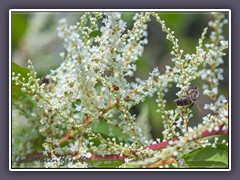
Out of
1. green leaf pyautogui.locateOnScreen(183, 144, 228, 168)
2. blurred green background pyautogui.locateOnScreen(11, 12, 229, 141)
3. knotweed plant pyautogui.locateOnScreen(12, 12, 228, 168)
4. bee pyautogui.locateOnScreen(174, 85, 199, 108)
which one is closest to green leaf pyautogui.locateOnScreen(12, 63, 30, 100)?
knotweed plant pyautogui.locateOnScreen(12, 12, 228, 168)

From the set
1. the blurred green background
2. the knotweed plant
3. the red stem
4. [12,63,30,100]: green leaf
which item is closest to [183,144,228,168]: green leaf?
the knotweed plant

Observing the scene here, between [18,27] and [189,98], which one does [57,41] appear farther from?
[189,98]

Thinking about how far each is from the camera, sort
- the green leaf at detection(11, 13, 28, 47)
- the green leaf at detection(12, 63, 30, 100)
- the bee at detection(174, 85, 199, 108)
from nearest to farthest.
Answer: the bee at detection(174, 85, 199, 108) → the green leaf at detection(12, 63, 30, 100) → the green leaf at detection(11, 13, 28, 47)

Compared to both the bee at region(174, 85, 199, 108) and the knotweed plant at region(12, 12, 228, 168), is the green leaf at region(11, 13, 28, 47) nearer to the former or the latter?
the knotweed plant at region(12, 12, 228, 168)

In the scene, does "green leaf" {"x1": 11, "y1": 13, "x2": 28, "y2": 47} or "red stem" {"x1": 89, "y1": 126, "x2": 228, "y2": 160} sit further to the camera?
"green leaf" {"x1": 11, "y1": 13, "x2": 28, "y2": 47}

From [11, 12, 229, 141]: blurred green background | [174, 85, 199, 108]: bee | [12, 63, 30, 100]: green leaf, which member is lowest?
[174, 85, 199, 108]: bee

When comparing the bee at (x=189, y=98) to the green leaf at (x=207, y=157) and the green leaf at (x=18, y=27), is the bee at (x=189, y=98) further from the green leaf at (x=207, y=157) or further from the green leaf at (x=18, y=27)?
the green leaf at (x=18, y=27)

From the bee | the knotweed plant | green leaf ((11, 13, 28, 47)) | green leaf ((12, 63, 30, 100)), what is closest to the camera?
the knotweed plant

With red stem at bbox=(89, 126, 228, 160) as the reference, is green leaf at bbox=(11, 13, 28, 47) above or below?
above
